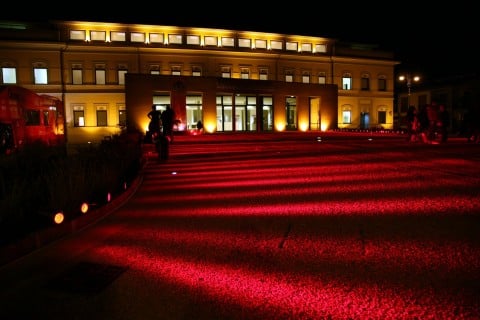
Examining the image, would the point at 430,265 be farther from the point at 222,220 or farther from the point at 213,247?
the point at 222,220

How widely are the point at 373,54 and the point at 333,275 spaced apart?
63753mm

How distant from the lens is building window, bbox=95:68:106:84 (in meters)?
50.7

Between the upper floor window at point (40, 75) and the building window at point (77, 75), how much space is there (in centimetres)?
287

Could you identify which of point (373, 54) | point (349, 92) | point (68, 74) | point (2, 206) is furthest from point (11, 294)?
point (373, 54)

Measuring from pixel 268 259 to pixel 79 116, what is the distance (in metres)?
49.4

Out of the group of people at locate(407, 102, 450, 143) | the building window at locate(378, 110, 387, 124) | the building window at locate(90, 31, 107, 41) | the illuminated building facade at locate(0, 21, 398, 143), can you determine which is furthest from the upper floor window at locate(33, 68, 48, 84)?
the building window at locate(378, 110, 387, 124)

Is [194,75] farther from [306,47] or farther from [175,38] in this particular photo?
[306,47]

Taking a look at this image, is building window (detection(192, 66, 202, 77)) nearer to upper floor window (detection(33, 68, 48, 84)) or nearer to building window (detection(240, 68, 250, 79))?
building window (detection(240, 68, 250, 79))

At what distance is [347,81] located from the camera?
6147 centimetres

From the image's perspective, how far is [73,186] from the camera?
7.62m

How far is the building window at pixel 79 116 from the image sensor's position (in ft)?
164

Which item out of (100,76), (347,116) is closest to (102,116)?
(100,76)

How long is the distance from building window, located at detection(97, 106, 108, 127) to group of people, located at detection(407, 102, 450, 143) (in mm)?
36916

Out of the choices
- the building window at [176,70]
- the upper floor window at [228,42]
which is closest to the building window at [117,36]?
the building window at [176,70]
